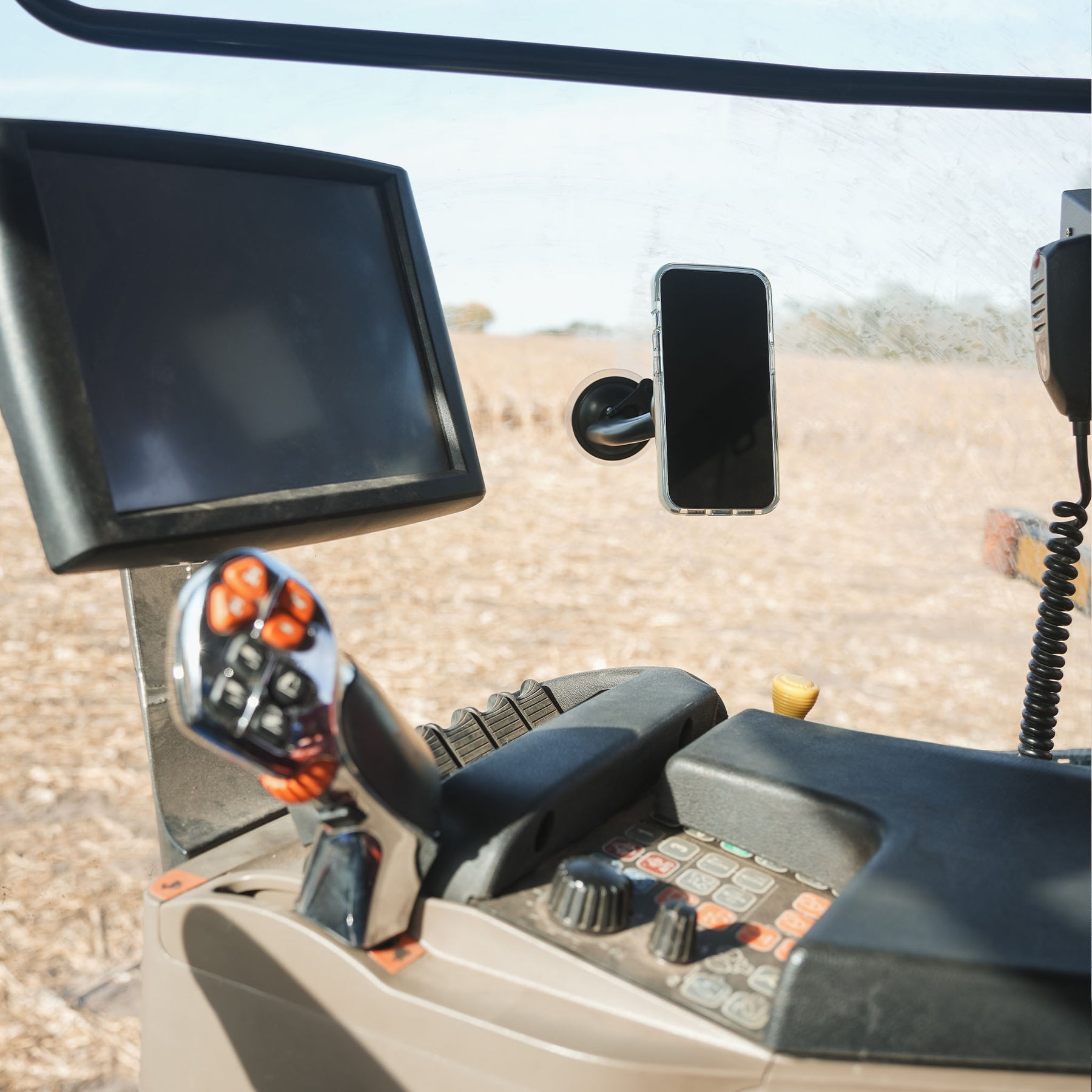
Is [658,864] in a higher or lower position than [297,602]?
Answer: lower

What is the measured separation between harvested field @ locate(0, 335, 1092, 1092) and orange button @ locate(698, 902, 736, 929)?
0.49 metres

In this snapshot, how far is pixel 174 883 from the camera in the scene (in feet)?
2.55

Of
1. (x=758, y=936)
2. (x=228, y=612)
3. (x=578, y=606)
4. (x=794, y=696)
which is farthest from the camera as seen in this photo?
(x=578, y=606)

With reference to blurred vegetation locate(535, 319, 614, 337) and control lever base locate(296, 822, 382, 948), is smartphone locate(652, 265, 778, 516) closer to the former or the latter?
blurred vegetation locate(535, 319, 614, 337)

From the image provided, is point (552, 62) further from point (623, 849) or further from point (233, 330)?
point (623, 849)

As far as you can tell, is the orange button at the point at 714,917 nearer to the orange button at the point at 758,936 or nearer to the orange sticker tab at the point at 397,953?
the orange button at the point at 758,936

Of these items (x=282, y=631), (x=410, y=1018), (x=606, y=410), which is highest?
(x=606, y=410)

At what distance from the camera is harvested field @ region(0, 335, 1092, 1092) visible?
118 centimetres

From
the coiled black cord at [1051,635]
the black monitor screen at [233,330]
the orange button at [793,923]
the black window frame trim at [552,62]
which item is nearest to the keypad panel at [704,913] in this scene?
the orange button at [793,923]

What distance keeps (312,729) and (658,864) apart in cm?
31

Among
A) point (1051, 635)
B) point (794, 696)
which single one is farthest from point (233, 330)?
point (1051, 635)

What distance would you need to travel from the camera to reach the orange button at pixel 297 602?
602 millimetres

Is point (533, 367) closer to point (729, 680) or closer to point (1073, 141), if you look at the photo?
point (1073, 141)

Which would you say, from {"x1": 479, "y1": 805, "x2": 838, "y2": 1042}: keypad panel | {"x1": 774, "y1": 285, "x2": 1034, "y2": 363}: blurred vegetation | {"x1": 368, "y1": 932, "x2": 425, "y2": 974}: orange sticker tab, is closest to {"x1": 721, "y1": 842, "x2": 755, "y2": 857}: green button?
{"x1": 479, "y1": 805, "x2": 838, "y2": 1042}: keypad panel
